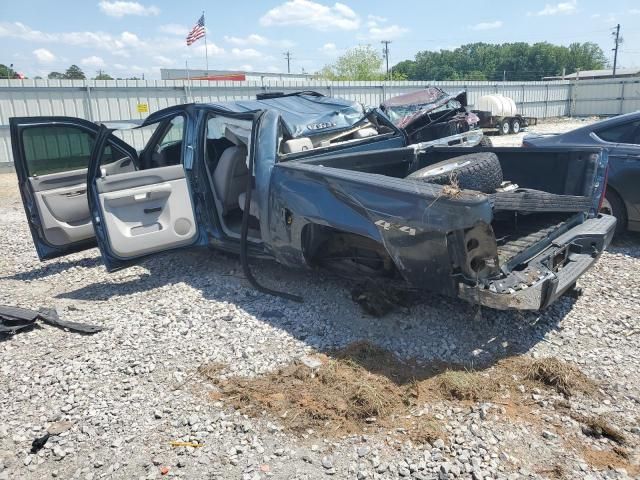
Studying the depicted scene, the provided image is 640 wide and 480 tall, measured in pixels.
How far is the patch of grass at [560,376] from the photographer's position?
122 inches

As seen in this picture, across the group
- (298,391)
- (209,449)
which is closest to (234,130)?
(298,391)

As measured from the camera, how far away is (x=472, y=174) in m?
4.18

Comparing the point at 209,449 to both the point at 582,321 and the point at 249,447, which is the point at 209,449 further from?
the point at 582,321

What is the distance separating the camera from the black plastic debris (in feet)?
13.8

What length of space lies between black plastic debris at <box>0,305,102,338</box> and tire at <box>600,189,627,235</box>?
5503 millimetres

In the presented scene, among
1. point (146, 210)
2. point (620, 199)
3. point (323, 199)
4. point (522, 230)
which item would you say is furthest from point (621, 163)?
point (146, 210)

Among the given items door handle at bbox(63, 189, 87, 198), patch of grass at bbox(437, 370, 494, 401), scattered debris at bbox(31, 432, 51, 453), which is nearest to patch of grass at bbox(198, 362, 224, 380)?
scattered debris at bbox(31, 432, 51, 453)

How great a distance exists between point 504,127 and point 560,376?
23790mm

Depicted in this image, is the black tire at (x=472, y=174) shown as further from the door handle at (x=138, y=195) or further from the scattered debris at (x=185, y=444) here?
the scattered debris at (x=185, y=444)

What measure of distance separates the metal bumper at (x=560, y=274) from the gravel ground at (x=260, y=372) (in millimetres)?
333

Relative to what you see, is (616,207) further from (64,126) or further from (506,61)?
(506,61)

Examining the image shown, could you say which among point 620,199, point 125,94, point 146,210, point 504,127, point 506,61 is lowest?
point 504,127

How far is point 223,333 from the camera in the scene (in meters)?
4.07

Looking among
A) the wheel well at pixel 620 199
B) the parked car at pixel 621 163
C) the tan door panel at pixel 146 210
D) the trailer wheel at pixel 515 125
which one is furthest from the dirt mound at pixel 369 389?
the trailer wheel at pixel 515 125
